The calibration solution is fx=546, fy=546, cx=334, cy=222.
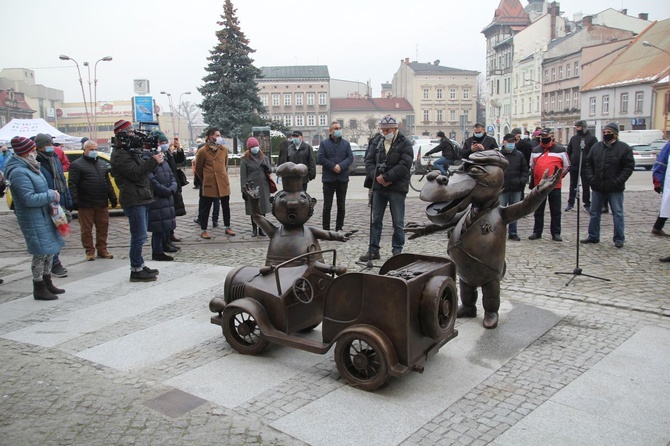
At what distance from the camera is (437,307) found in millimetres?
3701

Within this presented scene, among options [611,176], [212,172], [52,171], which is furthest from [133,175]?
[611,176]

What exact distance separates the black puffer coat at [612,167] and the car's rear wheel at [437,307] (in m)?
5.68

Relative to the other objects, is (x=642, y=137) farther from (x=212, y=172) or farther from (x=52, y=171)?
(x=52, y=171)

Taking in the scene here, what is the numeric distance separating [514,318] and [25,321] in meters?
4.83

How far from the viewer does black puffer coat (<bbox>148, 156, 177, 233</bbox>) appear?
7781 mm

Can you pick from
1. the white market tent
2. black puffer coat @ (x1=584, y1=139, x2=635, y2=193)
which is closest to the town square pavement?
black puffer coat @ (x1=584, y1=139, x2=635, y2=193)

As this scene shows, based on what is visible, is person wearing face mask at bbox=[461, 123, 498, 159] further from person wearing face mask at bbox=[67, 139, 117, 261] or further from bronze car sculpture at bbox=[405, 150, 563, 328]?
person wearing face mask at bbox=[67, 139, 117, 261]

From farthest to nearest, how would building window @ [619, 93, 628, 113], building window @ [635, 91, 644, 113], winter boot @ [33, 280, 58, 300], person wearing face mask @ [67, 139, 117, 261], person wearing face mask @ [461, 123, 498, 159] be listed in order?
building window @ [619, 93, 628, 113] < building window @ [635, 91, 644, 113] < person wearing face mask @ [461, 123, 498, 159] < person wearing face mask @ [67, 139, 117, 261] < winter boot @ [33, 280, 58, 300]

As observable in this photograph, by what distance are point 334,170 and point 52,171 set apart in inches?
168

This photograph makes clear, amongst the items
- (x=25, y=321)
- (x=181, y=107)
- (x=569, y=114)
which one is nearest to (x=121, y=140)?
(x=25, y=321)

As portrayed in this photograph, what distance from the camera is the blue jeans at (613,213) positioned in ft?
27.5

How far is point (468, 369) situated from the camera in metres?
Result: 4.10

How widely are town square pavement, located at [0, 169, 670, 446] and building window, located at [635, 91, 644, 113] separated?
4134 centimetres

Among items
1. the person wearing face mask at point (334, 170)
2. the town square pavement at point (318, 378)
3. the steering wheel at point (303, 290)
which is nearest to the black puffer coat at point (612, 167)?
the town square pavement at point (318, 378)
